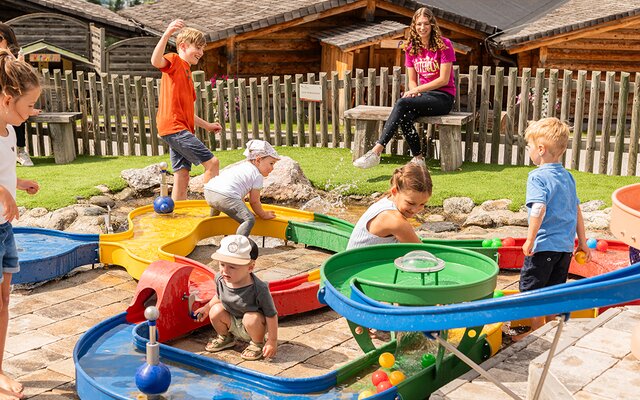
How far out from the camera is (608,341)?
16.4ft

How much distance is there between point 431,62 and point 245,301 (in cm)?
613

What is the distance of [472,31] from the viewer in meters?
20.5

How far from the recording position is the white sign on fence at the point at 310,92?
12711 mm

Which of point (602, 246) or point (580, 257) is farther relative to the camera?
point (602, 246)

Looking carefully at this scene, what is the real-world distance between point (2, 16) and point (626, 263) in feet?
61.3

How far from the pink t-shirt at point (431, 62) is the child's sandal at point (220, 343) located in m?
6.04

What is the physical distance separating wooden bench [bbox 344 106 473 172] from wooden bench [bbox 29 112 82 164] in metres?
4.25

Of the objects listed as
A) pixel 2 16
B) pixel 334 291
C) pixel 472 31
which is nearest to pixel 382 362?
pixel 334 291

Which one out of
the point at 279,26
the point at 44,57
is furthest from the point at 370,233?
the point at 44,57

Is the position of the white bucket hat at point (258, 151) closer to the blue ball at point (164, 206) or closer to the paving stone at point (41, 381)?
the blue ball at point (164, 206)

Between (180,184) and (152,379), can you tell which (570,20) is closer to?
(180,184)

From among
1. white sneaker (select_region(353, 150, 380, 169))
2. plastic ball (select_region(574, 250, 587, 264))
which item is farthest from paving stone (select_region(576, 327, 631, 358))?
white sneaker (select_region(353, 150, 380, 169))

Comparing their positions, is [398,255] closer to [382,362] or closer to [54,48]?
[382,362]

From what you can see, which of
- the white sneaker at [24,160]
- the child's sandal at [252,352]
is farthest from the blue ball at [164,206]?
the white sneaker at [24,160]
